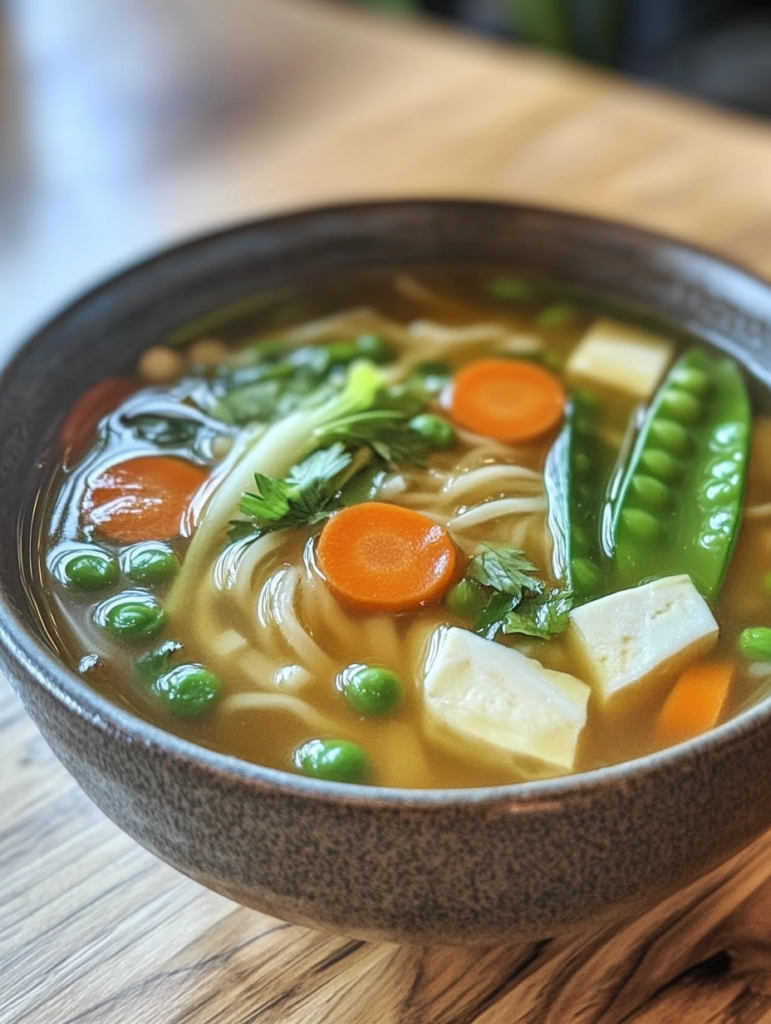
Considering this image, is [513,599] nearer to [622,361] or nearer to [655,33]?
[622,361]

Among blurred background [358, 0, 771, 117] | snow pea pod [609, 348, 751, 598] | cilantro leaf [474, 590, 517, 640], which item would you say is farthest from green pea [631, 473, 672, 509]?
blurred background [358, 0, 771, 117]

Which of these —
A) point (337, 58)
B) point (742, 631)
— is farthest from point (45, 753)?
point (337, 58)

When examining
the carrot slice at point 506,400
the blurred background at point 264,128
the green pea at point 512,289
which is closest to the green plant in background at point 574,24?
the blurred background at point 264,128

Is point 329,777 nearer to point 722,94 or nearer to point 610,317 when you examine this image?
point 610,317

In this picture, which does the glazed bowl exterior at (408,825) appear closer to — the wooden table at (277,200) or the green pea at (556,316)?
the wooden table at (277,200)

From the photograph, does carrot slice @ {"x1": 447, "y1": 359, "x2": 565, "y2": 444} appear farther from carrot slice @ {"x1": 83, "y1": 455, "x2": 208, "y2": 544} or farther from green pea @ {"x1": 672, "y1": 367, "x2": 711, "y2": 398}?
carrot slice @ {"x1": 83, "y1": 455, "x2": 208, "y2": 544}

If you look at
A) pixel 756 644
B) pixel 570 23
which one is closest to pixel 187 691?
pixel 756 644

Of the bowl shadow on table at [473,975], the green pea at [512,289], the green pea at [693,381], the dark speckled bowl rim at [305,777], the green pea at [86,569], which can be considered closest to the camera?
the dark speckled bowl rim at [305,777]
